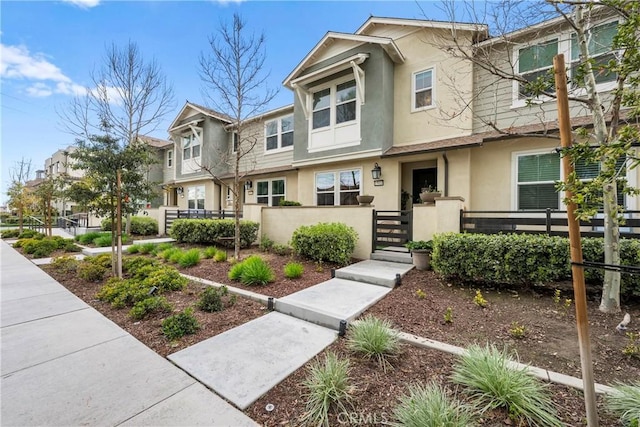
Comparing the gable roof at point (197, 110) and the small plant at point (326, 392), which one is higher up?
the gable roof at point (197, 110)

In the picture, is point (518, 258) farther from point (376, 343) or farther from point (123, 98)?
point (123, 98)

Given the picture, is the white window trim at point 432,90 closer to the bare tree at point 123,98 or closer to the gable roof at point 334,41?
the gable roof at point 334,41

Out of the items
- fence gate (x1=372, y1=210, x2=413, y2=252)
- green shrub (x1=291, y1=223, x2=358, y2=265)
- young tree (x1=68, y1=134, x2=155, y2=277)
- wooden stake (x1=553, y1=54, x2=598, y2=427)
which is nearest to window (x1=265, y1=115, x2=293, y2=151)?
green shrub (x1=291, y1=223, x2=358, y2=265)

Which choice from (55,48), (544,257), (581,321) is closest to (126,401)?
(581,321)

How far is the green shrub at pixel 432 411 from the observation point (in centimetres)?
192

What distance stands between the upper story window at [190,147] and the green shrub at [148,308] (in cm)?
1377

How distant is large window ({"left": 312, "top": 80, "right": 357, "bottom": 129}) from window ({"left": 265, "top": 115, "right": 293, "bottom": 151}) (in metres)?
2.49

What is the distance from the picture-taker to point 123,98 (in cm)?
1105

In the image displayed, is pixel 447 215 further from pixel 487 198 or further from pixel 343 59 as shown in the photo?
pixel 343 59

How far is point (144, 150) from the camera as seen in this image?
6.49m

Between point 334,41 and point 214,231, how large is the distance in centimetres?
881

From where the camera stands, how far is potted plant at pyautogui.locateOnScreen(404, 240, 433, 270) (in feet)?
20.4

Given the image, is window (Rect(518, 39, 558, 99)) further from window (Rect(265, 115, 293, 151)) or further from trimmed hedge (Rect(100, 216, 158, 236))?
trimmed hedge (Rect(100, 216, 158, 236))

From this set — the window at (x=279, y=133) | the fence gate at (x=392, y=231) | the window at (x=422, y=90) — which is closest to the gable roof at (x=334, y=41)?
the window at (x=422, y=90)
